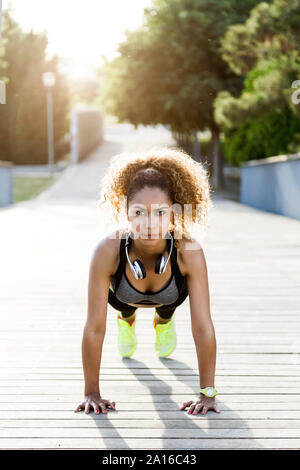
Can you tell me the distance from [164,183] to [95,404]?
877 millimetres

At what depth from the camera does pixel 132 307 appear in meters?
2.91

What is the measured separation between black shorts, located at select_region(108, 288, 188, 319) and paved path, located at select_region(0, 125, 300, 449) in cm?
24

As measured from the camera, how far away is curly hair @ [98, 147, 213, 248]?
2338 millimetres

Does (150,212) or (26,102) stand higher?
(26,102)

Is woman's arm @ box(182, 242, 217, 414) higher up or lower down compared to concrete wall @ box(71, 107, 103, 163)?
lower down

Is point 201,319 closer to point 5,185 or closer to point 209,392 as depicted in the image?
point 209,392

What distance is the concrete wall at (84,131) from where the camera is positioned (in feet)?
86.3

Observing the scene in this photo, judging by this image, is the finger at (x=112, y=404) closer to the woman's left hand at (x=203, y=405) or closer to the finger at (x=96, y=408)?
the finger at (x=96, y=408)

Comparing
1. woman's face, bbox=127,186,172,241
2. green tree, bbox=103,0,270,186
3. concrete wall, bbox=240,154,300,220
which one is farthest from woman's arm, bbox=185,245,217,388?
green tree, bbox=103,0,270,186

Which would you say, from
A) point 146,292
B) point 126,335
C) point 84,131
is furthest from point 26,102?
point 146,292

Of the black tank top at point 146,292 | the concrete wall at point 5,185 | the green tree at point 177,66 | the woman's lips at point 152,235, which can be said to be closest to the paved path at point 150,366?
the black tank top at point 146,292

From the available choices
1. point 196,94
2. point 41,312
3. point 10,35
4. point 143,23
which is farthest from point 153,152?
point 10,35

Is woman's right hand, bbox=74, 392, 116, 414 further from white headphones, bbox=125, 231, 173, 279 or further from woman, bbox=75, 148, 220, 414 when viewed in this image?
white headphones, bbox=125, 231, 173, 279

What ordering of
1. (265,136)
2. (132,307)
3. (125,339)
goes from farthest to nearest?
(265,136) → (125,339) → (132,307)
